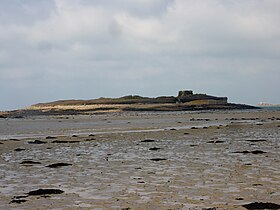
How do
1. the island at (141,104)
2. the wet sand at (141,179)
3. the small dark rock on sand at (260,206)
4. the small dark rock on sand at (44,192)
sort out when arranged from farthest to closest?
the island at (141,104)
the small dark rock on sand at (44,192)
the wet sand at (141,179)
the small dark rock on sand at (260,206)

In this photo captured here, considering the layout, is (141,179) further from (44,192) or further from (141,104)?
(141,104)

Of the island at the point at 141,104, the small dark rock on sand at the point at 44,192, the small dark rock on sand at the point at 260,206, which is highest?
the island at the point at 141,104

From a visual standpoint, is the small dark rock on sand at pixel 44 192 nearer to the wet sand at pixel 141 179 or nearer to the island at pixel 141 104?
the wet sand at pixel 141 179

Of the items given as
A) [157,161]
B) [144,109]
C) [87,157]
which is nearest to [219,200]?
[157,161]

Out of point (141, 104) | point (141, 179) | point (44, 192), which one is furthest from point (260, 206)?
point (141, 104)

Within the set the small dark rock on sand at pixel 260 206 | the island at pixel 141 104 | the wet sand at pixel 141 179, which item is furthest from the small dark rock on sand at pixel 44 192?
the island at pixel 141 104

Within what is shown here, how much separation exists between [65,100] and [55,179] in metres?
101

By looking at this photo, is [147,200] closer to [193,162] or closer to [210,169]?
[210,169]

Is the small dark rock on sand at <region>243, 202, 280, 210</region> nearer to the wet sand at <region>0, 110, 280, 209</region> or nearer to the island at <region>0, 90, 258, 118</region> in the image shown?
the wet sand at <region>0, 110, 280, 209</region>

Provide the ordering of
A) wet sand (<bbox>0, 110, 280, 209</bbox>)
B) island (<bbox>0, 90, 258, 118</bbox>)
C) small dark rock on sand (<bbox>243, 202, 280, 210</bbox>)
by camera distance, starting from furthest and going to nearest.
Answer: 1. island (<bbox>0, 90, 258, 118</bbox>)
2. wet sand (<bbox>0, 110, 280, 209</bbox>)
3. small dark rock on sand (<bbox>243, 202, 280, 210</bbox>)

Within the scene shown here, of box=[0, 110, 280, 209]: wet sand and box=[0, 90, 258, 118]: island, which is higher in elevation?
box=[0, 90, 258, 118]: island

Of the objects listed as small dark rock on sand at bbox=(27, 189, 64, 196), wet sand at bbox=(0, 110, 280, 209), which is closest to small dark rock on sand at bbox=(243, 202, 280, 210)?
wet sand at bbox=(0, 110, 280, 209)

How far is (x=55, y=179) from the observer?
8930 mm

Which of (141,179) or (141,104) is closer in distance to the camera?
(141,179)
